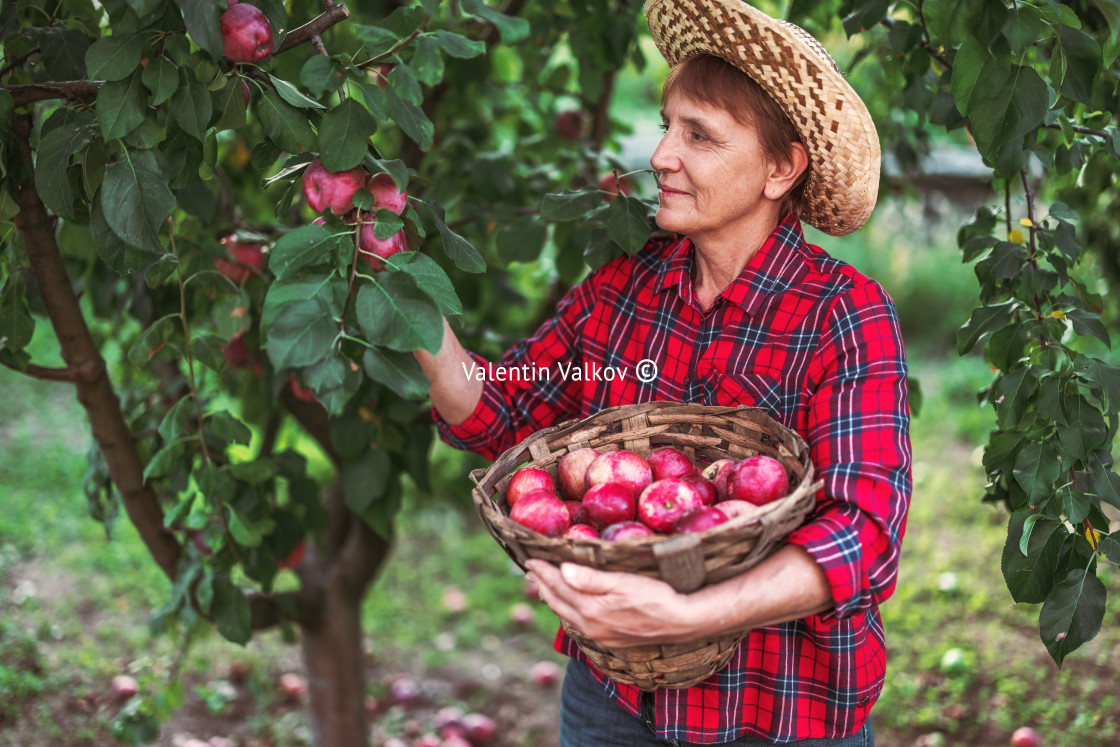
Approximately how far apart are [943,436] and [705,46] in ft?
12.4

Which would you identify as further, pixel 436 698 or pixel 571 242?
pixel 436 698

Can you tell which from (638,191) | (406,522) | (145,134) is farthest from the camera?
(406,522)

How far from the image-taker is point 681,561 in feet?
3.21

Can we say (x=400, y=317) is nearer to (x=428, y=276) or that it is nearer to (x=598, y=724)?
(x=428, y=276)

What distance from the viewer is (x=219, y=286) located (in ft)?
5.20

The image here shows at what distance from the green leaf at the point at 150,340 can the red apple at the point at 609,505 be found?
0.78 m

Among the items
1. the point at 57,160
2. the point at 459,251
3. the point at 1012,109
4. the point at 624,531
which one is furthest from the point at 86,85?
the point at 1012,109

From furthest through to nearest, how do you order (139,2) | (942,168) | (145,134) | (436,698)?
(942,168), (436,698), (145,134), (139,2)

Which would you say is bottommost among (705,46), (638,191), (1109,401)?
(638,191)

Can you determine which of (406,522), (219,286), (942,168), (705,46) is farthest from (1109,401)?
(942,168)

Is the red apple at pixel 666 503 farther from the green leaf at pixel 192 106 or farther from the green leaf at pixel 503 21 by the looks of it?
the green leaf at pixel 192 106

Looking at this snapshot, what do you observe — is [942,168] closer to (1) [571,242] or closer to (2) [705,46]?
(1) [571,242]

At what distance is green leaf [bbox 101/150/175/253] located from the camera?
1120 mm

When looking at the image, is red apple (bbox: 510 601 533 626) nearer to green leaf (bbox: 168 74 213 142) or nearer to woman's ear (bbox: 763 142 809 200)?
woman's ear (bbox: 763 142 809 200)
